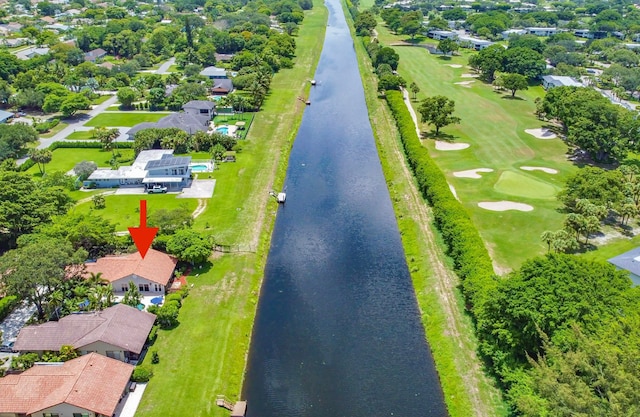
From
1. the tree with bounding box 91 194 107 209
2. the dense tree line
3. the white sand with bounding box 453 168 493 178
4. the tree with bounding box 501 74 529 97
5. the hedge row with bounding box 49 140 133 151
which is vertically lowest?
the hedge row with bounding box 49 140 133 151

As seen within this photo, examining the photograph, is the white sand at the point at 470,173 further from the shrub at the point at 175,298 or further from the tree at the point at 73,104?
the tree at the point at 73,104

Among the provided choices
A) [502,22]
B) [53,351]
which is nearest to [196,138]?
[53,351]

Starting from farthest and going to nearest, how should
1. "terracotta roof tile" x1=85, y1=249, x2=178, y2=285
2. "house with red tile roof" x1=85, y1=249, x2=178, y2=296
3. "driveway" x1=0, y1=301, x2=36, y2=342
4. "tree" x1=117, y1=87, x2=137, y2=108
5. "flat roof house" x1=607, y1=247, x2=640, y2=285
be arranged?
"tree" x1=117, y1=87, x2=137, y2=108, "terracotta roof tile" x1=85, y1=249, x2=178, y2=285, "house with red tile roof" x1=85, y1=249, x2=178, y2=296, "flat roof house" x1=607, y1=247, x2=640, y2=285, "driveway" x1=0, y1=301, x2=36, y2=342

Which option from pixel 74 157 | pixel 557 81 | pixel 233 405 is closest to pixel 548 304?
pixel 233 405

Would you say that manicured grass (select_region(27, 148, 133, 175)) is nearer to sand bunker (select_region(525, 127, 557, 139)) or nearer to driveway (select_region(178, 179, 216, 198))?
driveway (select_region(178, 179, 216, 198))

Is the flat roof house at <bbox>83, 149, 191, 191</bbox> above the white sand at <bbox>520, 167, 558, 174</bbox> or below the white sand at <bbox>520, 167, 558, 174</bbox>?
below

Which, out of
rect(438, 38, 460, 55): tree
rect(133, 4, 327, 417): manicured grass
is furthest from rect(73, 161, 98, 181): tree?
rect(438, 38, 460, 55): tree
